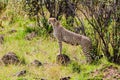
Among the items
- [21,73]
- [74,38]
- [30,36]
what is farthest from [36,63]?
[30,36]

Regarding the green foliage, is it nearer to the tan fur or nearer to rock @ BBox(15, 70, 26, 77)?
the tan fur

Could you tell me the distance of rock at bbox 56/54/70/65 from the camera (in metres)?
10.5

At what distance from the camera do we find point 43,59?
36.5 ft

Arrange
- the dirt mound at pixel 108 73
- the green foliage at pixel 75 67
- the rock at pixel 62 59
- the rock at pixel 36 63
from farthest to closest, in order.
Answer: the rock at pixel 62 59, the rock at pixel 36 63, the green foliage at pixel 75 67, the dirt mound at pixel 108 73

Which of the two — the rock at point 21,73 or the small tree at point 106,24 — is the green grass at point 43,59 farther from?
the small tree at point 106,24

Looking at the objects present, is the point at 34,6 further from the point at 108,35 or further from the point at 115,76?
the point at 115,76

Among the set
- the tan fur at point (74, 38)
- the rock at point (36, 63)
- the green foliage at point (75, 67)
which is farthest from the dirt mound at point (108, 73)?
the rock at point (36, 63)

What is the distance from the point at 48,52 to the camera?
39.1 feet

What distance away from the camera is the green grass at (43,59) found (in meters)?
9.41

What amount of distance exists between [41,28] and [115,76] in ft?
20.0

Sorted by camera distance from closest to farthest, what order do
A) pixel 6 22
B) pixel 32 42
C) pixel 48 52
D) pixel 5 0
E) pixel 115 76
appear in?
pixel 115 76, pixel 48 52, pixel 32 42, pixel 6 22, pixel 5 0

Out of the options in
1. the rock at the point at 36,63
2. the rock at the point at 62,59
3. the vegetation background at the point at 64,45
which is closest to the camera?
the vegetation background at the point at 64,45

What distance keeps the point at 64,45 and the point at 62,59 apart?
A: 1878 mm

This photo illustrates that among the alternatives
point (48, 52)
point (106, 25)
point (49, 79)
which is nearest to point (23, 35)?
point (48, 52)
